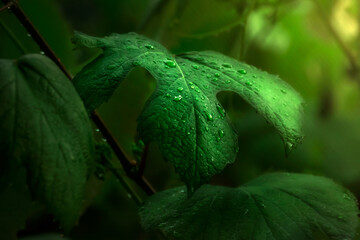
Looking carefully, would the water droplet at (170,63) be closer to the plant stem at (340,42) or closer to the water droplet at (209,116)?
the water droplet at (209,116)

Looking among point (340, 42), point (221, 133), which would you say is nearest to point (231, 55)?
point (340, 42)

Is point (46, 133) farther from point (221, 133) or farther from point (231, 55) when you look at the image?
point (231, 55)

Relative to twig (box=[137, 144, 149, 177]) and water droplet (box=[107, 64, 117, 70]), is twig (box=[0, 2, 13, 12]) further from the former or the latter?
twig (box=[137, 144, 149, 177])

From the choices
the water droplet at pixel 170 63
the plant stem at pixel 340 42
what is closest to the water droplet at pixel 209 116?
the water droplet at pixel 170 63

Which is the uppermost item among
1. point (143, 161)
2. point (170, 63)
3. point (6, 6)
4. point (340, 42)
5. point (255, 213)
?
point (6, 6)

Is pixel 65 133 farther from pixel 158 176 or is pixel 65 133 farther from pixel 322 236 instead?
pixel 158 176

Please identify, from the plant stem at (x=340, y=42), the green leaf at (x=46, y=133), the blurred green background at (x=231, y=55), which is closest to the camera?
the green leaf at (x=46, y=133)
